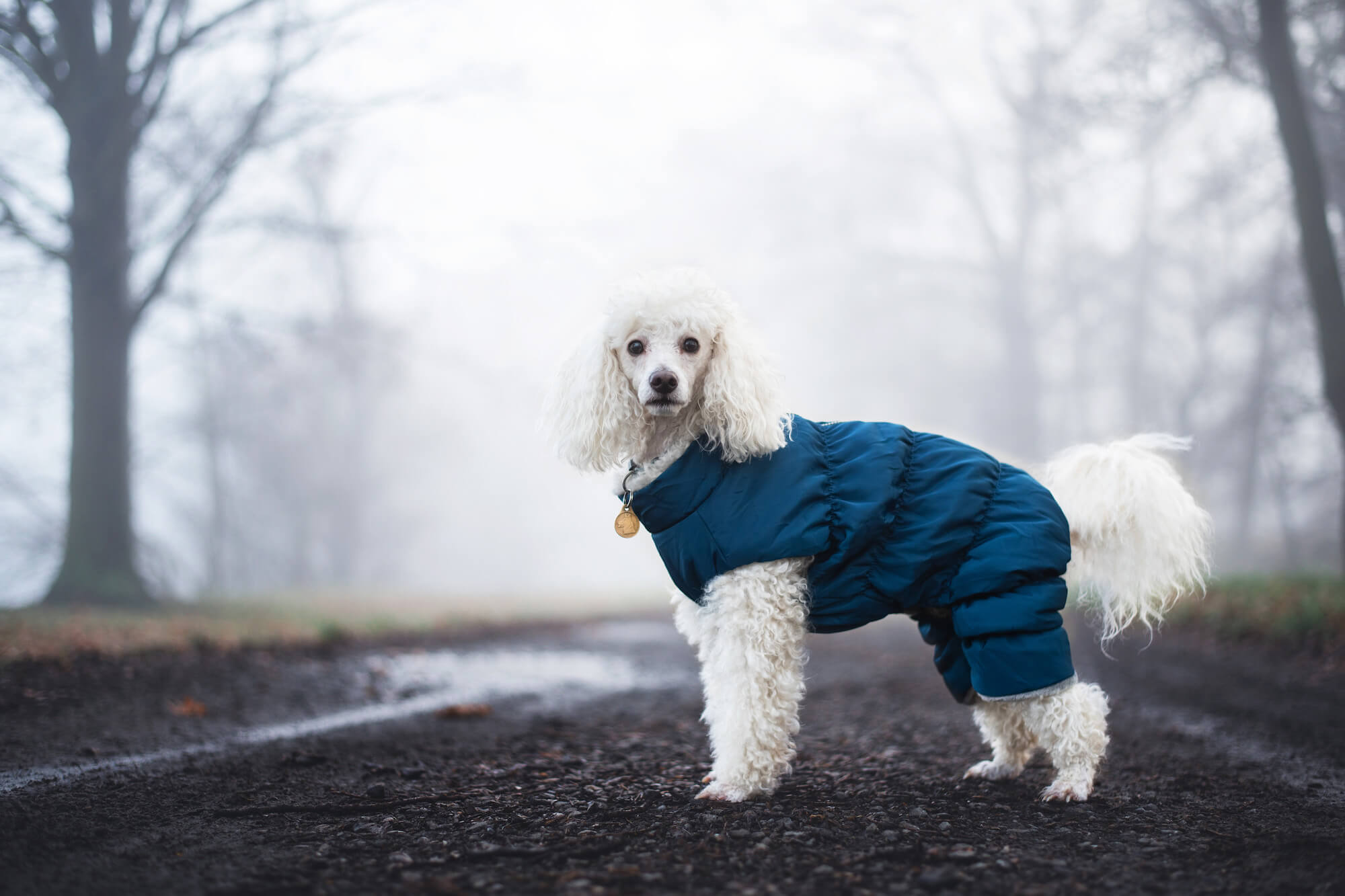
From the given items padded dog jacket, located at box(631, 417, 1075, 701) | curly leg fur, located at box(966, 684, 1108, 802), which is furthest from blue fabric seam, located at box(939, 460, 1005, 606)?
curly leg fur, located at box(966, 684, 1108, 802)

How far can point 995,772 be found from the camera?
388 centimetres

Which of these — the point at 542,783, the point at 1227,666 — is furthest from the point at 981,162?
the point at 542,783

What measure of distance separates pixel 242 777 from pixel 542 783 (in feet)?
4.21

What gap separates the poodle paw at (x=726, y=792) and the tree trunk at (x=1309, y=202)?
7591 mm

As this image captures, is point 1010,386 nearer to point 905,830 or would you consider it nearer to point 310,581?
point 310,581

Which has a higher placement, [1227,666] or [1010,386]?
[1010,386]

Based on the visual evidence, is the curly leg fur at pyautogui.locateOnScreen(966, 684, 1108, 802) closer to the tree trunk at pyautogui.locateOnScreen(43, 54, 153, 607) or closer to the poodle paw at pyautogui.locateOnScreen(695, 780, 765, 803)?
the poodle paw at pyautogui.locateOnScreen(695, 780, 765, 803)

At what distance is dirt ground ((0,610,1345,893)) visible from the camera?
256 centimetres

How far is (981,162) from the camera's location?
22.2 meters

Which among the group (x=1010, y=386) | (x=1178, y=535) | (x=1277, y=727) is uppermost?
(x=1010, y=386)

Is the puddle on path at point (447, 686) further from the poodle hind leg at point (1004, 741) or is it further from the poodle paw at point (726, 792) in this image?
the poodle hind leg at point (1004, 741)

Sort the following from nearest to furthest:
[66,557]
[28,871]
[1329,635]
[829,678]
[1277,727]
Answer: [28,871], [1277,727], [1329,635], [829,678], [66,557]

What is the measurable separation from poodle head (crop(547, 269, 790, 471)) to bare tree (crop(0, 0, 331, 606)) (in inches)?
297

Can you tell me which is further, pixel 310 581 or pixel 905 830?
pixel 310 581
